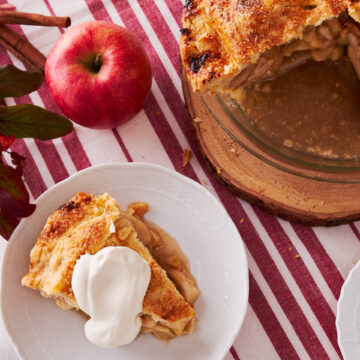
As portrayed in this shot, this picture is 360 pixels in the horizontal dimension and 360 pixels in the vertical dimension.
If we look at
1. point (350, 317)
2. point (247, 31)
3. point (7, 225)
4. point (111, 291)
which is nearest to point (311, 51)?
point (247, 31)

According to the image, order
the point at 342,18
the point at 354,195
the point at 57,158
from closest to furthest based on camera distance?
the point at 342,18
the point at 354,195
the point at 57,158

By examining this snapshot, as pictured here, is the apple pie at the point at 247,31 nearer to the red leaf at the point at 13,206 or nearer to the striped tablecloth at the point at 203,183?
the striped tablecloth at the point at 203,183

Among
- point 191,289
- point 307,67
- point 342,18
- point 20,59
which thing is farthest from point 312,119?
point 20,59

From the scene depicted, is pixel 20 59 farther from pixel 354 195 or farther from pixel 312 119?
pixel 354 195

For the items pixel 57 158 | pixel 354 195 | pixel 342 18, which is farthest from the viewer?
pixel 57 158

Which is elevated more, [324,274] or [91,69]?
[91,69]

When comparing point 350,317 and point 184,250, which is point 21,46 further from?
point 350,317

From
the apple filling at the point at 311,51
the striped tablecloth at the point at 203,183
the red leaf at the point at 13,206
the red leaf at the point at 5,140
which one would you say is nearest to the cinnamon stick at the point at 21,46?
the striped tablecloth at the point at 203,183
